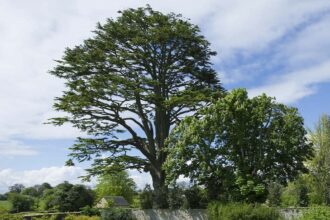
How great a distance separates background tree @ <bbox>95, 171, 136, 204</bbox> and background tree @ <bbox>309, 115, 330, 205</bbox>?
3664 cm

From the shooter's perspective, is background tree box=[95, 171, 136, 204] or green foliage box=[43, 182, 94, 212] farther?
background tree box=[95, 171, 136, 204]

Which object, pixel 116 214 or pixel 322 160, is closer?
pixel 116 214

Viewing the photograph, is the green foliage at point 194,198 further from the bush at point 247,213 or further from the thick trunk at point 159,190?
the bush at point 247,213

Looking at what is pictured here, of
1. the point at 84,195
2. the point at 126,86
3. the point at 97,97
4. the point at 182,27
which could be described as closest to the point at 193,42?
the point at 182,27

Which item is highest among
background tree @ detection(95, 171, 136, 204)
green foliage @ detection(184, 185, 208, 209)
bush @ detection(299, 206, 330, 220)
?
background tree @ detection(95, 171, 136, 204)

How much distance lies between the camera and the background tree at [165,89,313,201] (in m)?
30.1

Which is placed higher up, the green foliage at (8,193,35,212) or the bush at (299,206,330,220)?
the green foliage at (8,193,35,212)

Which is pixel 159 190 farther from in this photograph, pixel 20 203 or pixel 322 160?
pixel 20 203

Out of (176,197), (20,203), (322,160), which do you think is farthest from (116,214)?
(20,203)

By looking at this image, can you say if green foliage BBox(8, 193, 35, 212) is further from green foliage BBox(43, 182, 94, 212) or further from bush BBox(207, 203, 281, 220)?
bush BBox(207, 203, 281, 220)

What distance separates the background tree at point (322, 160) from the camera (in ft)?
139

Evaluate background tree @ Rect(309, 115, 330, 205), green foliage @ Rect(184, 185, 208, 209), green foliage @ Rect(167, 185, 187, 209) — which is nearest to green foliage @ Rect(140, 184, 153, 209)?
green foliage @ Rect(167, 185, 187, 209)

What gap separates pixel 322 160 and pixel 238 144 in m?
18.0

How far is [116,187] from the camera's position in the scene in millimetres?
76312
